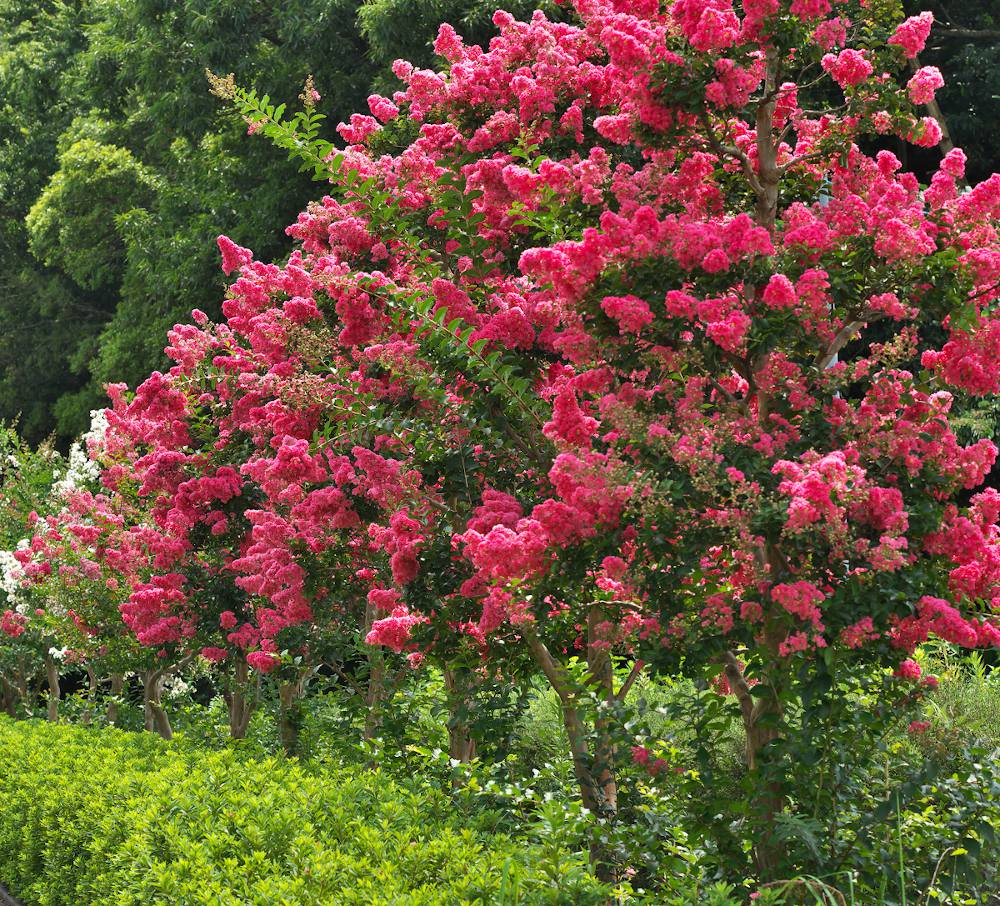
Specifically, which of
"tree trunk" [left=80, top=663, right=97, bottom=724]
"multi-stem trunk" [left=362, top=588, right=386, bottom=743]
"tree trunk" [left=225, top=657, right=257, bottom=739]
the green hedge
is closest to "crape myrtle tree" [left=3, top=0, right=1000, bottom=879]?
the green hedge

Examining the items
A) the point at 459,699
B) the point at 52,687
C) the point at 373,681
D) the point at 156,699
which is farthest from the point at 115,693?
the point at 459,699

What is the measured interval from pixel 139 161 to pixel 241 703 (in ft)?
52.5

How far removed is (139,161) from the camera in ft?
75.5

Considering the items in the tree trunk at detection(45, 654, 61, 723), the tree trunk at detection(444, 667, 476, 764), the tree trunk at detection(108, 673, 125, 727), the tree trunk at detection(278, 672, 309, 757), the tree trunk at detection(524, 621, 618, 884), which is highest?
the tree trunk at detection(524, 621, 618, 884)

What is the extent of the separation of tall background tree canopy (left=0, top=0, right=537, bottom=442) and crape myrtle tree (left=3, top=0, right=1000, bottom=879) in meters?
8.70

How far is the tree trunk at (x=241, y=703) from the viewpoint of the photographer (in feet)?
31.1

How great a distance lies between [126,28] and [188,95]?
11.9 feet

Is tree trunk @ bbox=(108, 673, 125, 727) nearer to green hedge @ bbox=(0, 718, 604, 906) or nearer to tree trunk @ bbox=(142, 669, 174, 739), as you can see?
tree trunk @ bbox=(142, 669, 174, 739)

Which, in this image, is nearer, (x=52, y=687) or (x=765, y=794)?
(x=765, y=794)

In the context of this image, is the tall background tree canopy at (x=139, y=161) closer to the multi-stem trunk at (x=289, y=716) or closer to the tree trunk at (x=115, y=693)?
the tree trunk at (x=115, y=693)

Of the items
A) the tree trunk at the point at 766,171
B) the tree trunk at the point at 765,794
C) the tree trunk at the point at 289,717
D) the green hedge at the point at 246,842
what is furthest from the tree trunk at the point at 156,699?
the tree trunk at the point at 766,171

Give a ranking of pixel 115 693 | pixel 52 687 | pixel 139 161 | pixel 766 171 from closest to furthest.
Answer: pixel 766 171 < pixel 115 693 < pixel 52 687 < pixel 139 161

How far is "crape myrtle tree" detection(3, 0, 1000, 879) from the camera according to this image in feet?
13.6

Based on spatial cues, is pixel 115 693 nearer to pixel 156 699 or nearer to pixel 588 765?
pixel 156 699
